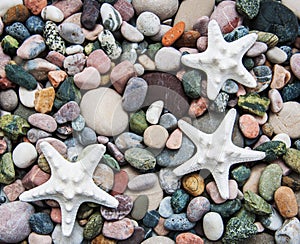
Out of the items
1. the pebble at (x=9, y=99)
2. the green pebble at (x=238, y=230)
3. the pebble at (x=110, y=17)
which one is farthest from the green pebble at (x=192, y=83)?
the pebble at (x=9, y=99)

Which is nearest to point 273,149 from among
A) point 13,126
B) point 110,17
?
point 110,17

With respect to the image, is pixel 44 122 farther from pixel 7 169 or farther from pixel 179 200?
pixel 179 200

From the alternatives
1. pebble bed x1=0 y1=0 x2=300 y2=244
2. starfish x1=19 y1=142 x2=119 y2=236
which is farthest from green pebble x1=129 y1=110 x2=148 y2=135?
starfish x1=19 y1=142 x2=119 y2=236

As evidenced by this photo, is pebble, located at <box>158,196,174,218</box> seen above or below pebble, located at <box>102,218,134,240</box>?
above

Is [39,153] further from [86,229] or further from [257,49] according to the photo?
[257,49]

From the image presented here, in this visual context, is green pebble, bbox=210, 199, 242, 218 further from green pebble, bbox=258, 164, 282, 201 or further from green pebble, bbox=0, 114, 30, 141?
green pebble, bbox=0, 114, 30, 141

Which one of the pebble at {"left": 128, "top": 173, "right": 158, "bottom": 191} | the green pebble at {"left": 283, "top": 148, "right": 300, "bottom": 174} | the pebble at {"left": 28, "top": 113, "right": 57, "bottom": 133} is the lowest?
the pebble at {"left": 128, "top": 173, "right": 158, "bottom": 191}
